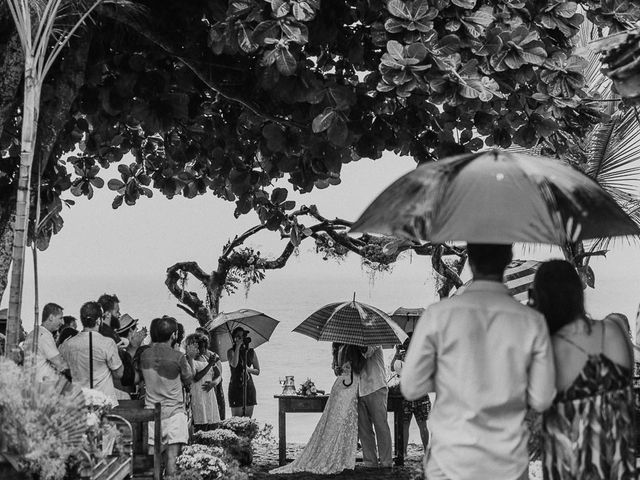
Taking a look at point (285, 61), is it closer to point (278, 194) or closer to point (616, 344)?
point (616, 344)

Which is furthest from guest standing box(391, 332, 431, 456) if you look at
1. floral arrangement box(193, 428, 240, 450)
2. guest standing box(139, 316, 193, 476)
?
guest standing box(139, 316, 193, 476)

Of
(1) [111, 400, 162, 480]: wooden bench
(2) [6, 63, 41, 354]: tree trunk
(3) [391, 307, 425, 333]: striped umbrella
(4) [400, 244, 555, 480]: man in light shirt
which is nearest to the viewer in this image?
(4) [400, 244, 555, 480]: man in light shirt

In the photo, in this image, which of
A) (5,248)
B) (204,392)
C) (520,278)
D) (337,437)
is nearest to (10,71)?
(5,248)

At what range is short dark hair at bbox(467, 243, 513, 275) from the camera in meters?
4.64

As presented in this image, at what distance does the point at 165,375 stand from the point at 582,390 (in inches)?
271

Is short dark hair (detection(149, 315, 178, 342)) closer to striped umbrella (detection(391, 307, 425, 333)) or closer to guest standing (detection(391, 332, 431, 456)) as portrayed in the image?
guest standing (detection(391, 332, 431, 456))

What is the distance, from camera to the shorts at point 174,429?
1126 cm

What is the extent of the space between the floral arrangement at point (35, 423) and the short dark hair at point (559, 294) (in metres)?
2.53

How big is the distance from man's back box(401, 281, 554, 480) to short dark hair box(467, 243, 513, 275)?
0.45 ft

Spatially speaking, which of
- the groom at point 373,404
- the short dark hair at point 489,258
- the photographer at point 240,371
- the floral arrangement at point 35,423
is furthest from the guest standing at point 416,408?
the short dark hair at point 489,258

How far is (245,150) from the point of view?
44.3 feet

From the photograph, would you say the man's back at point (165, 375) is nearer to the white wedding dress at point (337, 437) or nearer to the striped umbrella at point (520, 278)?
the white wedding dress at point (337, 437)

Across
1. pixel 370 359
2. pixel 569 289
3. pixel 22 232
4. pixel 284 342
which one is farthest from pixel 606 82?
pixel 284 342

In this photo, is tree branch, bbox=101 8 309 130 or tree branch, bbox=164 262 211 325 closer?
tree branch, bbox=101 8 309 130
